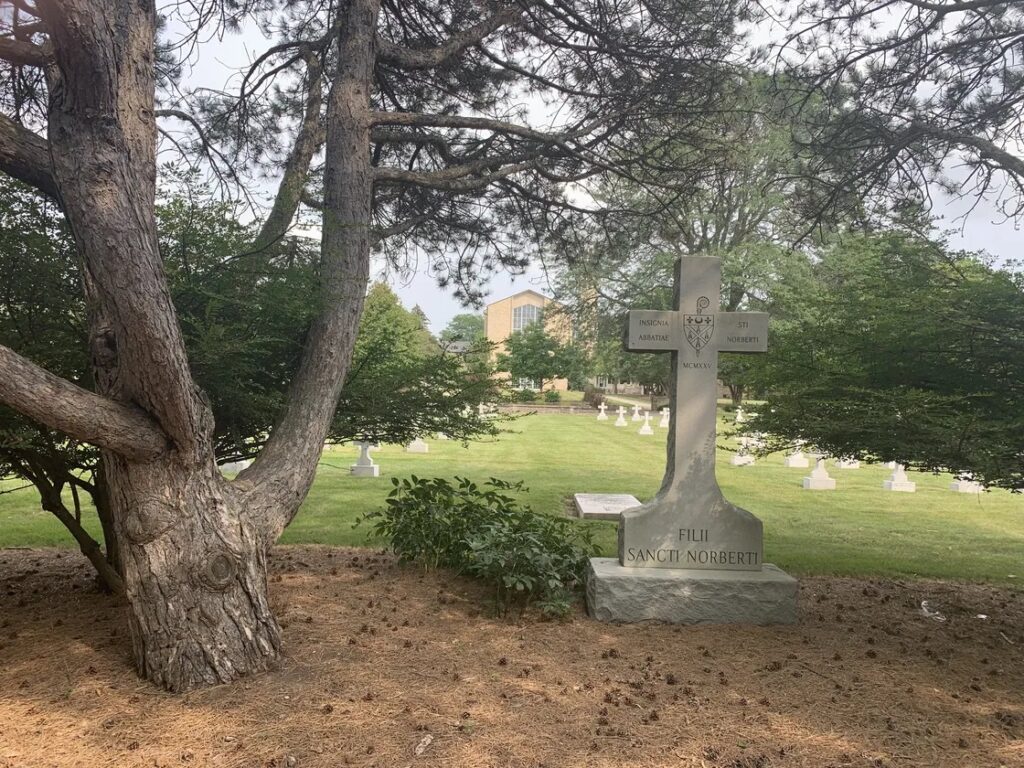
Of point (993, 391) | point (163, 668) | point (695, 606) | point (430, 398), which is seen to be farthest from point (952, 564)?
point (163, 668)

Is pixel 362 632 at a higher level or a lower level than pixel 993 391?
lower

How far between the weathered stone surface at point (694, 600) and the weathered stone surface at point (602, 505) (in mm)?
3994

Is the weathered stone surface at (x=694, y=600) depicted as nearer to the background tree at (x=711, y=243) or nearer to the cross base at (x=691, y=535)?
the cross base at (x=691, y=535)

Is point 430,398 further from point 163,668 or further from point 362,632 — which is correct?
point 163,668

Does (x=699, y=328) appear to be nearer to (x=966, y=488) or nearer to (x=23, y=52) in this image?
(x=23, y=52)

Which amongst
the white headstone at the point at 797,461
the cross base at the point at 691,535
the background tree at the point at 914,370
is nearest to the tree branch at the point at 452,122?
the background tree at the point at 914,370

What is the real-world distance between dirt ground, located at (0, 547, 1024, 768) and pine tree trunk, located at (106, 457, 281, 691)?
6.0 inches

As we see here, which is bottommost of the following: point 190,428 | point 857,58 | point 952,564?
point 952,564

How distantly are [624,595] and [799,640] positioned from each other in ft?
3.73

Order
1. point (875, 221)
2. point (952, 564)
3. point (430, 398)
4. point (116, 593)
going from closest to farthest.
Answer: point (116, 593)
point (430, 398)
point (875, 221)
point (952, 564)

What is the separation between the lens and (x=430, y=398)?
19.2ft

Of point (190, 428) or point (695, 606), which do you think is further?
point (695, 606)

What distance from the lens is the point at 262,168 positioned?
7.84m

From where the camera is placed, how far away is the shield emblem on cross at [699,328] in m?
5.22
